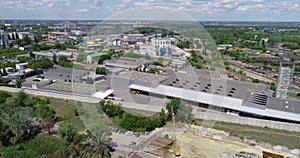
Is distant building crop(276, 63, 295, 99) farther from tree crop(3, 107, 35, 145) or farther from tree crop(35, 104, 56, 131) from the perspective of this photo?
tree crop(3, 107, 35, 145)

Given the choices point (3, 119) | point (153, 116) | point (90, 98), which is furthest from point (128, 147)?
point (3, 119)

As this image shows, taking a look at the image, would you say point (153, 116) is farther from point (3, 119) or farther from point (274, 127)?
point (3, 119)

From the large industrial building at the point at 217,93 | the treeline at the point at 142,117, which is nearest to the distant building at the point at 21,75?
the large industrial building at the point at 217,93

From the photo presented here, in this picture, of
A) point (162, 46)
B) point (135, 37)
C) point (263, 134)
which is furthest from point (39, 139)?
point (135, 37)

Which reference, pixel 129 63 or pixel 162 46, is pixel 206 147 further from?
pixel 129 63

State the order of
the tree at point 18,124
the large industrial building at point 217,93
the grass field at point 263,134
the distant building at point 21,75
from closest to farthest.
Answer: the tree at point 18,124 < the grass field at point 263,134 < the large industrial building at point 217,93 < the distant building at point 21,75

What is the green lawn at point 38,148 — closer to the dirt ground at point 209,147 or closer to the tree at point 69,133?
the tree at point 69,133
